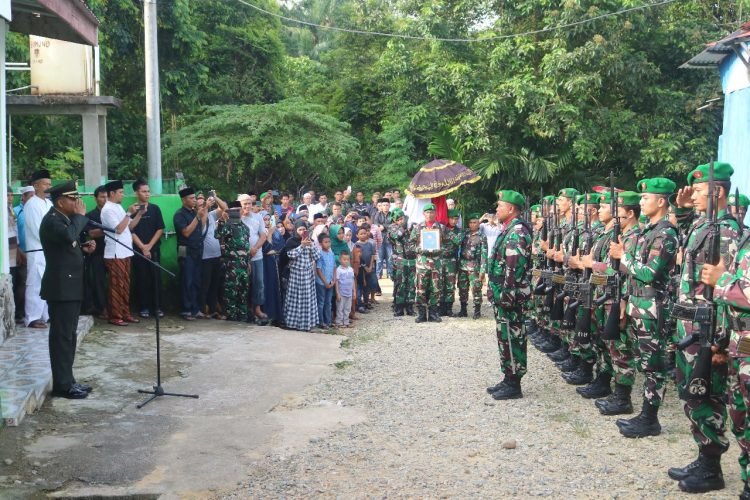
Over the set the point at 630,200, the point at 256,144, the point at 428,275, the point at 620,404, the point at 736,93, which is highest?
the point at 736,93

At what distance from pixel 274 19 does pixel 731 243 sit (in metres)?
22.4

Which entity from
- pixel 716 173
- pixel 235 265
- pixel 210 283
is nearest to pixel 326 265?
pixel 235 265

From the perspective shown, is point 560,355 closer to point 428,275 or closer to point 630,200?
point 630,200

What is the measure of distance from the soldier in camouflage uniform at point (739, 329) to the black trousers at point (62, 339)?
16.3ft

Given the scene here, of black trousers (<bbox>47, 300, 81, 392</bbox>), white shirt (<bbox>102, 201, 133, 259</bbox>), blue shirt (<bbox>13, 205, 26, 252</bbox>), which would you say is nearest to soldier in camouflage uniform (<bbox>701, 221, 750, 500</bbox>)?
black trousers (<bbox>47, 300, 81, 392</bbox>)

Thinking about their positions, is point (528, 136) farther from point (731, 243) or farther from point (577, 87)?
point (731, 243)

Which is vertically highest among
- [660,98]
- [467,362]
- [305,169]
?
[660,98]

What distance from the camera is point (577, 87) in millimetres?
17688

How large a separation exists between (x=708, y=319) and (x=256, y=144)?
17.2 metres

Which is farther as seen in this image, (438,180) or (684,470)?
(438,180)

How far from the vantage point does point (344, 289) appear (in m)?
12.3

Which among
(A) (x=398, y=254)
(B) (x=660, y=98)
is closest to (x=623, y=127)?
(B) (x=660, y=98)

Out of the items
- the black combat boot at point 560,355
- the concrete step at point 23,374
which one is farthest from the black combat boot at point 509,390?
the concrete step at point 23,374

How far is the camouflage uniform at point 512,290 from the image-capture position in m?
7.50
